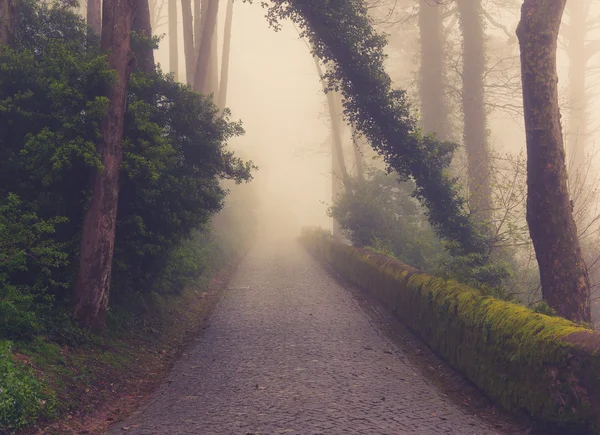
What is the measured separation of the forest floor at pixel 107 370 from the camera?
6137mm

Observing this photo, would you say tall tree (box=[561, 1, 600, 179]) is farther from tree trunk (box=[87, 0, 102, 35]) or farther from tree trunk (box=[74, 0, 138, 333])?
tree trunk (box=[74, 0, 138, 333])

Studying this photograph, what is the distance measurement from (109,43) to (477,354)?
7.76 m

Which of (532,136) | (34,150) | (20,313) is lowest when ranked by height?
(20,313)

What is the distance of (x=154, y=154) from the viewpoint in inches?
384

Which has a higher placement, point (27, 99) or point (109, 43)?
point (109, 43)

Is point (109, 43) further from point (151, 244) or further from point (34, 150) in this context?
point (151, 244)

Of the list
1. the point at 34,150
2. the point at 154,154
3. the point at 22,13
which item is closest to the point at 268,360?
the point at 154,154

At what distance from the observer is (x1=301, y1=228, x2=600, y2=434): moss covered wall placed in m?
5.10

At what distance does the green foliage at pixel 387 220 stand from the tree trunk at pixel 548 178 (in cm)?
1100

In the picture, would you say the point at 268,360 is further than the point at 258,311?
No

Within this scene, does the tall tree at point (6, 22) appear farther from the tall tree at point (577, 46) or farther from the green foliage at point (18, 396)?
the tall tree at point (577, 46)

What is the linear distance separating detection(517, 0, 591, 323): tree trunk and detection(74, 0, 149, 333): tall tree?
7.00m

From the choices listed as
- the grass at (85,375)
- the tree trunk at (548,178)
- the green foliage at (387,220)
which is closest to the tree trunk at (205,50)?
the green foliage at (387,220)

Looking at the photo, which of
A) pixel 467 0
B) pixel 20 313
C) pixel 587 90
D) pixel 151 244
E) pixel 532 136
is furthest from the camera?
pixel 587 90
